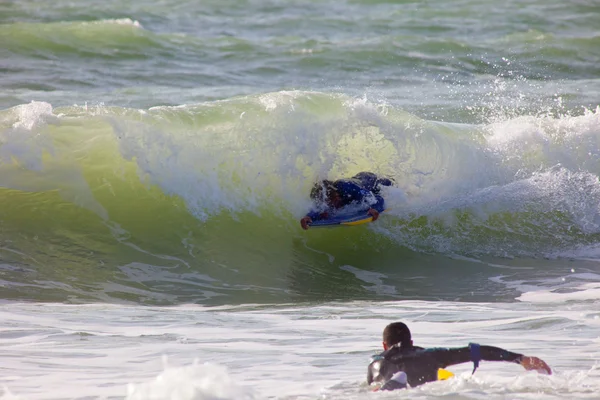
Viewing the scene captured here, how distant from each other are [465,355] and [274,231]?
599 cm

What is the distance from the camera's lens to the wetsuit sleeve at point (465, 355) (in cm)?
504

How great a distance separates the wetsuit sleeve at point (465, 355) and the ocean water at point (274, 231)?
6.8 inches

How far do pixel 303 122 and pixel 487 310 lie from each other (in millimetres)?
4241

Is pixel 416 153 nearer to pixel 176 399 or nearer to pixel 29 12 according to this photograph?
pixel 176 399

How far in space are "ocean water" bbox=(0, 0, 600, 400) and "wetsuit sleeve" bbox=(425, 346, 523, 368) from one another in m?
0.17

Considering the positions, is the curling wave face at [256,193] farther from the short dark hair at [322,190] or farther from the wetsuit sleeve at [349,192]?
the wetsuit sleeve at [349,192]

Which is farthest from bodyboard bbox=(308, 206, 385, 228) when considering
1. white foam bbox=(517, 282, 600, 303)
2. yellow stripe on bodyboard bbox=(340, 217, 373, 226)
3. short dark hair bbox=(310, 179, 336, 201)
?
white foam bbox=(517, 282, 600, 303)

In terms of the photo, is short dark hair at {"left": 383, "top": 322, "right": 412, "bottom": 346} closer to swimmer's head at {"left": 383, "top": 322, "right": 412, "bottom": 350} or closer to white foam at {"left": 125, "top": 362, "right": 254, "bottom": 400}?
swimmer's head at {"left": 383, "top": 322, "right": 412, "bottom": 350}

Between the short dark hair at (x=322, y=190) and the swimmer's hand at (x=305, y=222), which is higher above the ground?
the short dark hair at (x=322, y=190)

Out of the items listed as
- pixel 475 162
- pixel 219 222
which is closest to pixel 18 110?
pixel 219 222

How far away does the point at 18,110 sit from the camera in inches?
435

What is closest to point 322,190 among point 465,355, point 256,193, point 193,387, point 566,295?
point 256,193

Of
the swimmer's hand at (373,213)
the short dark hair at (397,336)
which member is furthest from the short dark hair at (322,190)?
the short dark hair at (397,336)

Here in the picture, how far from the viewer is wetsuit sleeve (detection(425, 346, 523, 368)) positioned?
5043 mm
